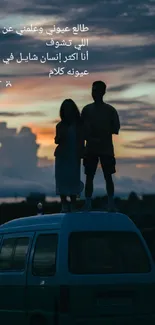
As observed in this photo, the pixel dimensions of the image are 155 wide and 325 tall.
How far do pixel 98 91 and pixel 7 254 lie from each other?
2.67m

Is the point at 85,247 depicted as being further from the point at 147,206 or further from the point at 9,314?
the point at 147,206

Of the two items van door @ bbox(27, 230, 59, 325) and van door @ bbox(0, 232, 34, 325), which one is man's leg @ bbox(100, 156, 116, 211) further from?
van door @ bbox(27, 230, 59, 325)

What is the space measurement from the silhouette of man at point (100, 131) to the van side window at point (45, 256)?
1.68 m

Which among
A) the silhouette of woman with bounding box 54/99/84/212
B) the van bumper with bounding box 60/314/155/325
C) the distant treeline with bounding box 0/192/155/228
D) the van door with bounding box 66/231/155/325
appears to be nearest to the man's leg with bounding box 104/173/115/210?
the silhouette of woman with bounding box 54/99/84/212

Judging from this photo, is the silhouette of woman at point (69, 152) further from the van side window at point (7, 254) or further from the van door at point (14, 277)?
the van door at point (14, 277)

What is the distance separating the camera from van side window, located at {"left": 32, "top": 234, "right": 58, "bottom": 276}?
50.3 ft

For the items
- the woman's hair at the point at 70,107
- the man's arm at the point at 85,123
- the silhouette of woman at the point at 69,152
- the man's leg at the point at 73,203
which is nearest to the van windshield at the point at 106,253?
the man's leg at the point at 73,203

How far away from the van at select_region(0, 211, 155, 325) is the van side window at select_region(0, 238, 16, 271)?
24.2 inches

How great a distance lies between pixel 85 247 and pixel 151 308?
1.16 meters

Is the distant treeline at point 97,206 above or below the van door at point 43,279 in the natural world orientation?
below

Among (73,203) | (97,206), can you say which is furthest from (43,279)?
(97,206)

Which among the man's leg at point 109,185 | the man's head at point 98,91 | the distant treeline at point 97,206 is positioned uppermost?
the man's head at point 98,91

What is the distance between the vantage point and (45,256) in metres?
15.5

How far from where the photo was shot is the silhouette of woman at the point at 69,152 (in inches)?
691
